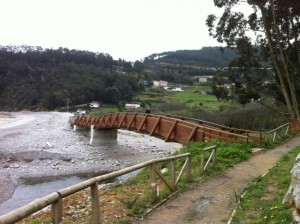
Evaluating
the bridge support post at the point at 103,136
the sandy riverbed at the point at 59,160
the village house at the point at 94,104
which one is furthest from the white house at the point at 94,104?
the sandy riverbed at the point at 59,160

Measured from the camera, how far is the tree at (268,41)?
2639 centimetres

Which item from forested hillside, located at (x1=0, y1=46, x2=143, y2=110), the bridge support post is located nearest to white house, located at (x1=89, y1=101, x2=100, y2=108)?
forested hillside, located at (x1=0, y1=46, x2=143, y2=110)

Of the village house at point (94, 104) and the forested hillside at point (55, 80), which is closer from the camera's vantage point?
the village house at point (94, 104)

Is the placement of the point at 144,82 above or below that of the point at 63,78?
below

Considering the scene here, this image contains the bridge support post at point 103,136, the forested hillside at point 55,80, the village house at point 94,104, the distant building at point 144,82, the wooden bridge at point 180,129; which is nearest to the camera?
the wooden bridge at point 180,129

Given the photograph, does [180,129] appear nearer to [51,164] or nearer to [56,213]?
[51,164]

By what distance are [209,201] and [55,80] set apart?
154 metres

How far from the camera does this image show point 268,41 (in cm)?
2734

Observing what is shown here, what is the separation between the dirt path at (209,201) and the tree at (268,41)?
549 inches

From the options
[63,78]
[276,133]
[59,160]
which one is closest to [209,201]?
[276,133]

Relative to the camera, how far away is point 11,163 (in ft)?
92.7

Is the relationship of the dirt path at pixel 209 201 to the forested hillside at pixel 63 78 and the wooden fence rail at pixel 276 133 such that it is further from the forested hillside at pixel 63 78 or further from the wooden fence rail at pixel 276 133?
the forested hillside at pixel 63 78

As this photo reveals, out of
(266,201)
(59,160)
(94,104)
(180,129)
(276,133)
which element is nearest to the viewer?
(266,201)

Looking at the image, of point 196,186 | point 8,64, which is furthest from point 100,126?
point 8,64
